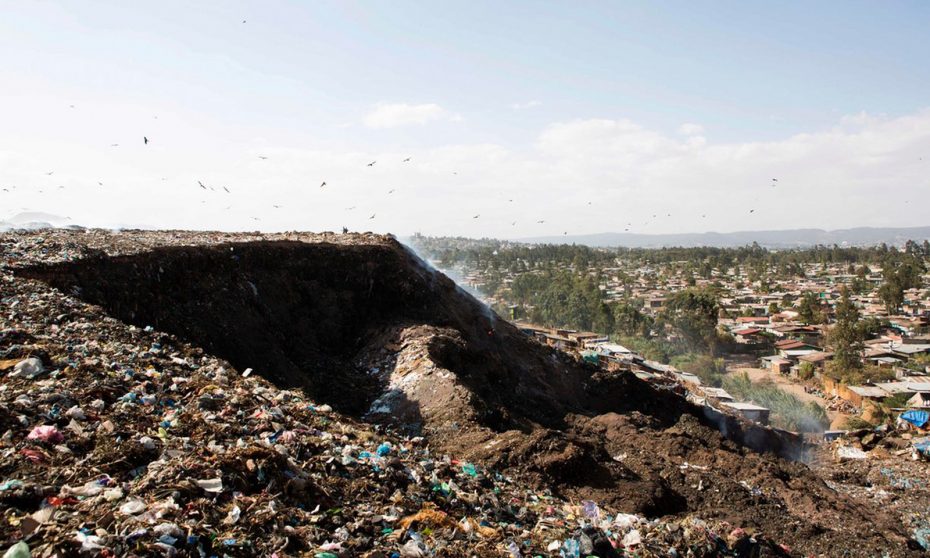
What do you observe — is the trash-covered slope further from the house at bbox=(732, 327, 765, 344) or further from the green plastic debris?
the house at bbox=(732, 327, 765, 344)

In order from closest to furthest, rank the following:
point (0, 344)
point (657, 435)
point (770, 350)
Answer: point (0, 344)
point (657, 435)
point (770, 350)

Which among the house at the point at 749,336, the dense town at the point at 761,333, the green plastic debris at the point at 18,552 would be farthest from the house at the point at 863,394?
the green plastic debris at the point at 18,552

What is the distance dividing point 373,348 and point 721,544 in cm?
753

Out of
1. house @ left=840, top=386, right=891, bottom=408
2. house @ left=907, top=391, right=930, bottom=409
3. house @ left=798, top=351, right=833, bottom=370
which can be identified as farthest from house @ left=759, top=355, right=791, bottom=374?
house @ left=907, top=391, right=930, bottom=409

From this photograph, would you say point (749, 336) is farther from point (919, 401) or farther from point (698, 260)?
point (698, 260)

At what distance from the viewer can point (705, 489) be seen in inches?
316

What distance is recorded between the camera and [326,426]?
506cm

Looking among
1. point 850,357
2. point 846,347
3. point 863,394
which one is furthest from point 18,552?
point 846,347

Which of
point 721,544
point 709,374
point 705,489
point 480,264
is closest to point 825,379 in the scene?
point 709,374

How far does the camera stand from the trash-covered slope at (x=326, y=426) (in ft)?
10.1

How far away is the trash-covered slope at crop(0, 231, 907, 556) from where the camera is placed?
307 centimetres

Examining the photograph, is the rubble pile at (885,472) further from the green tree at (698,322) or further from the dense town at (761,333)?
the green tree at (698,322)

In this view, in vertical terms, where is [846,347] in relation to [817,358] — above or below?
above

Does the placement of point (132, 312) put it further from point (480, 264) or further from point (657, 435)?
point (480, 264)
